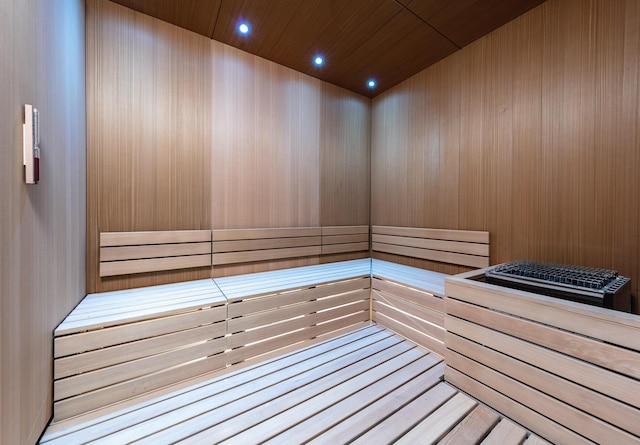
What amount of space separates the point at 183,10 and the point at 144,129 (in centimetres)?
102

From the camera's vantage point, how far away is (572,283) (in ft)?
4.42

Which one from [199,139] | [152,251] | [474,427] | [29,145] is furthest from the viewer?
[199,139]

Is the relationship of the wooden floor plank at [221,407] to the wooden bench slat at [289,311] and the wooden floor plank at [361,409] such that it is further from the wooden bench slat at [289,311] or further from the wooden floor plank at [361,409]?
the wooden bench slat at [289,311]

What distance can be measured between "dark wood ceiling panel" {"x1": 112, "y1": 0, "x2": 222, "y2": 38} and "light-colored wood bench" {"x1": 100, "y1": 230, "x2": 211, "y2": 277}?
1.83 m

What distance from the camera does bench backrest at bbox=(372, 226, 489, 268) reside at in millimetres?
2445

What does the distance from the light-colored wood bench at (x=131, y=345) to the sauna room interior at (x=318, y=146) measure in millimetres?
73

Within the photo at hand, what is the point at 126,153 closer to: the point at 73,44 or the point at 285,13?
the point at 73,44

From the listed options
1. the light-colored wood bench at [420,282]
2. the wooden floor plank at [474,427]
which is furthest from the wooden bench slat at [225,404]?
the wooden floor plank at [474,427]

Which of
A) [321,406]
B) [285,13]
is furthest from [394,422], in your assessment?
[285,13]

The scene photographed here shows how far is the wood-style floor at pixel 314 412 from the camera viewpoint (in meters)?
1.27

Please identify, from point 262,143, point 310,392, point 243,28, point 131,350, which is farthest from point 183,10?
point 310,392

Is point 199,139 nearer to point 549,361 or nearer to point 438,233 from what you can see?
point 438,233

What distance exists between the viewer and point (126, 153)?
2.12 meters

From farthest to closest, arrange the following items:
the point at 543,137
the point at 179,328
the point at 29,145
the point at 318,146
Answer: the point at 318,146 → the point at 543,137 → the point at 179,328 → the point at 29,145
